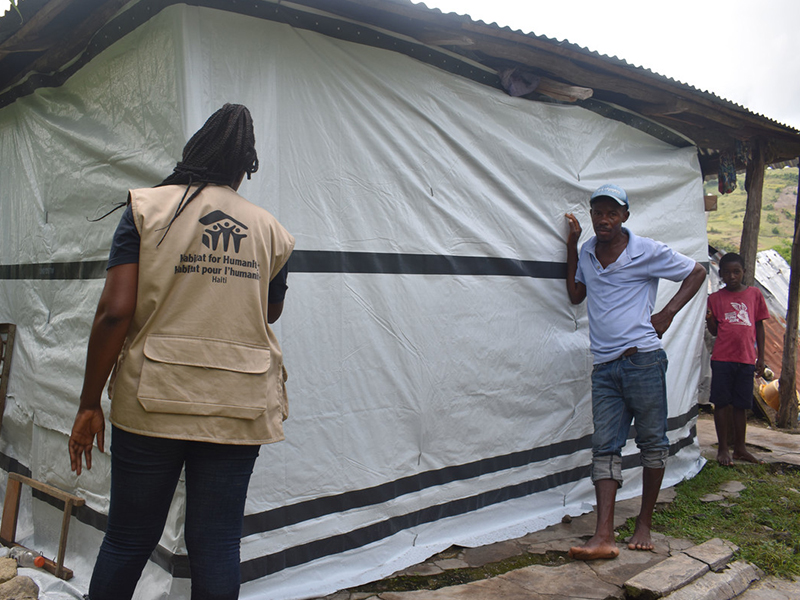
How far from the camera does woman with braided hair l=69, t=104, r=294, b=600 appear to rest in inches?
69.5

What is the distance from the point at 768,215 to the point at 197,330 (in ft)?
165

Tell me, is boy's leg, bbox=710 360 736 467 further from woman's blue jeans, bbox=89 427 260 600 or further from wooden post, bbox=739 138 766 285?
woman's blue jeans, bbox=89 427 260 600

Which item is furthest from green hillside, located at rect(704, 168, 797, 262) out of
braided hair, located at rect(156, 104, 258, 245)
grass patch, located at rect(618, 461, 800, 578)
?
braided hair, located at rect(156, 104, 258, 245)

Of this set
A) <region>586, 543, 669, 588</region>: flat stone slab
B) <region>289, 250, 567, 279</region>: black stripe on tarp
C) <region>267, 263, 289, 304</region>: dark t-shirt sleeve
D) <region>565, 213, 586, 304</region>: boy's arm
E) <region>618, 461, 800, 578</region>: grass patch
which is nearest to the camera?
<region>267, 263, 289, 304</region>: dark t-shirt sleeve

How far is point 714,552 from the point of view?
126 inches

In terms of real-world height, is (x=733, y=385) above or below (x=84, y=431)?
below

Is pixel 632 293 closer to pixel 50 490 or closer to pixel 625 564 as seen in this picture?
pixel 625 564

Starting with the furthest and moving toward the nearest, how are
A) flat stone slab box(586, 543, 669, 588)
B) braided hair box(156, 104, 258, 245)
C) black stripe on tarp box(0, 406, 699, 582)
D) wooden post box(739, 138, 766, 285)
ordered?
wooden post box(739, 138, 766, 285), flat stone slab box(586, 543, 669, 588), black stripe on tarp box(0, 406, 699, 582), braided hair box(156, 104, 258, 245)

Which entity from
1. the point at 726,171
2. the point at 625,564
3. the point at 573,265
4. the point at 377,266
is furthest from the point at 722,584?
the point at 726,171

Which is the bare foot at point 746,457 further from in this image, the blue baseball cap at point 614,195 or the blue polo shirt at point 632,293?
the blue baseball cap at point 614,195

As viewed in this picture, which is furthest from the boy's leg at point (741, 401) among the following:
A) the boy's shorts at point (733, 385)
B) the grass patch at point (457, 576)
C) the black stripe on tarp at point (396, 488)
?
the grass patch at point (457, 576)

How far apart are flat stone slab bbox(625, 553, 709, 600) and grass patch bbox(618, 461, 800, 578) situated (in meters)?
0.44

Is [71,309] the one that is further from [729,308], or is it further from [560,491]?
[729,308]

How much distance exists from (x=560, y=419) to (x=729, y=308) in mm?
2368
